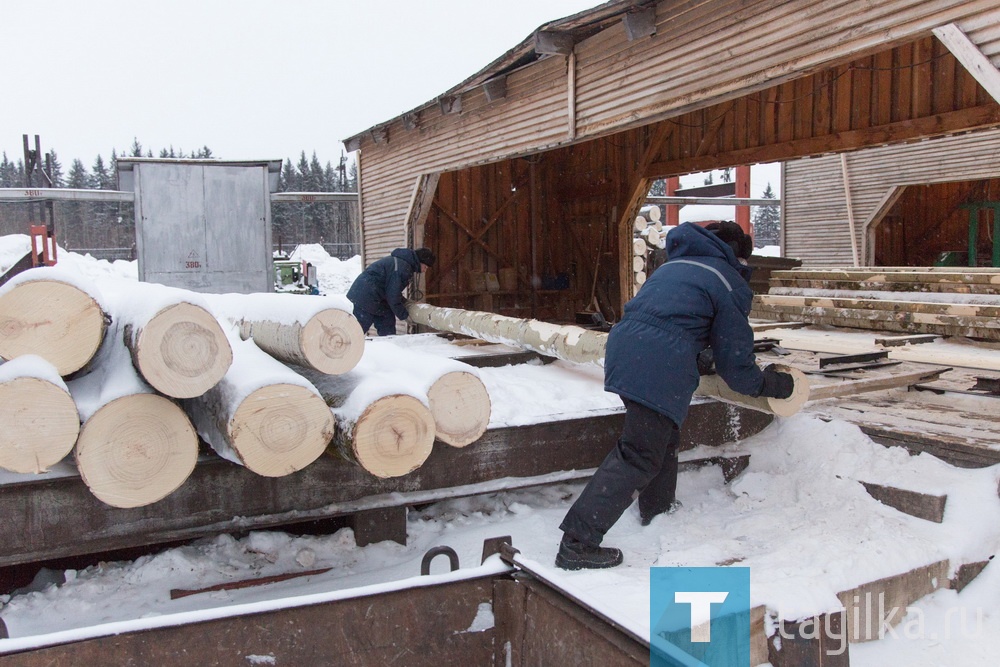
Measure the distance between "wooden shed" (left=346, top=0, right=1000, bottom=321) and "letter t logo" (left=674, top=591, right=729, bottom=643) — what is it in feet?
10.8

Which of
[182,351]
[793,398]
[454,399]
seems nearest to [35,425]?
[182,351]

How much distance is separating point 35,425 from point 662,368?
114 inches

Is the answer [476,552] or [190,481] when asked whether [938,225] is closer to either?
[476,552]

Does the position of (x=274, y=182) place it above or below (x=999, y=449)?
above

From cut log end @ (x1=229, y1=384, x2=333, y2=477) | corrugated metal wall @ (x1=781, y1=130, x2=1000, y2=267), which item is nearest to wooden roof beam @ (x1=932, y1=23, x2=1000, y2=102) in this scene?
cut log end @ (x1=229, y1=384, x2=333, y2=477)

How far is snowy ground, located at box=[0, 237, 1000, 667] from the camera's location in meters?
3.32

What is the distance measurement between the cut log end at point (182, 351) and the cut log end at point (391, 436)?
682 millimetres

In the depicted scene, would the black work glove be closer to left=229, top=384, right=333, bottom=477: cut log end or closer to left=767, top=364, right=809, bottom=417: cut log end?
left=767, top=364, right=809, bottom=417: cut log end

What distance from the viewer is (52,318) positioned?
3324 mm

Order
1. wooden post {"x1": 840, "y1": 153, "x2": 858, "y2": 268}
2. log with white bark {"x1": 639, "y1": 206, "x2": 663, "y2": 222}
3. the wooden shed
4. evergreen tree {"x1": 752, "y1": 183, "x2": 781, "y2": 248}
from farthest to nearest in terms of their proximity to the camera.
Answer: evergreen tree {"x1": 752, "y1": 183, "x2": 781, "y2": 248}
wooden post {"x1": 840, "y1": 153, "x2": 858, "y2": 268}
log with white bark {"x1": 639, "y1": 206, "x2": 663, "y2": 222}
the wooden shed

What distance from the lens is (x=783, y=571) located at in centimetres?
352

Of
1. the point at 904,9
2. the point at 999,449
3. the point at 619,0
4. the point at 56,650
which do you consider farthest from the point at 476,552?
the point at 619,0

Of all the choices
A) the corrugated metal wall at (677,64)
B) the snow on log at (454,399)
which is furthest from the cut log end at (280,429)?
the corrugated metal wall at (677,64)

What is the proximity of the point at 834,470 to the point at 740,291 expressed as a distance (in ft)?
4.33
